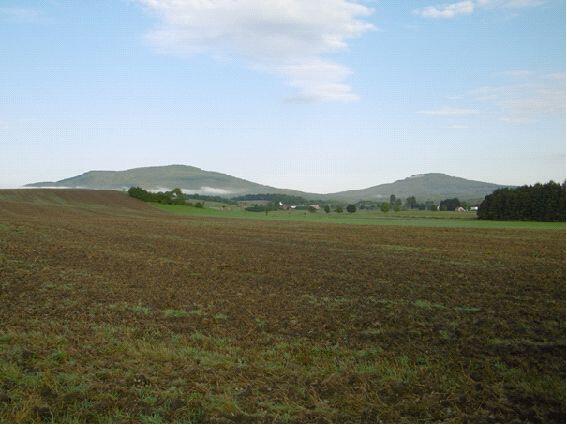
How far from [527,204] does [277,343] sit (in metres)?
89.2

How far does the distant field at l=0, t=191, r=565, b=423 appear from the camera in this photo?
741 cm

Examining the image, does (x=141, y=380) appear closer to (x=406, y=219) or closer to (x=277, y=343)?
(x=277, y=343)

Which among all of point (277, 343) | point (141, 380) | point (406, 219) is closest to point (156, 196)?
point (406, 219)

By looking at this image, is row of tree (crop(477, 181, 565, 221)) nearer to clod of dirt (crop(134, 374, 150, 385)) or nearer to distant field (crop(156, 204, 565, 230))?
distant field (crop(156, 204, 565, 230))

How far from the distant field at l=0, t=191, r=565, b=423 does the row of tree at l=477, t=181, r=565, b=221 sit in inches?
2802

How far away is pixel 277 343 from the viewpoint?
1061cm

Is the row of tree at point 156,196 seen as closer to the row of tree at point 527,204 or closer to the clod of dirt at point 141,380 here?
the row of tree at point 527,204

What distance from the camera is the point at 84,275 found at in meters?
18.6

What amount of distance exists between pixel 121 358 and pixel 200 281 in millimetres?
8870

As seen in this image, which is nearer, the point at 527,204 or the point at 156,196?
the point at 527,204

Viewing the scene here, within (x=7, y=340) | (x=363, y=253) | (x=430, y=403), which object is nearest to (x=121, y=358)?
(x=7, y=340)

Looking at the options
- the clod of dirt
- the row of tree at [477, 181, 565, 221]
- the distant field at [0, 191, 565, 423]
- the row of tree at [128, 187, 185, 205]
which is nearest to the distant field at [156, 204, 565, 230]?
the row of tree at [128, 187, 185, 205]

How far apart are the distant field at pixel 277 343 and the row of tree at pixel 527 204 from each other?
71182mm

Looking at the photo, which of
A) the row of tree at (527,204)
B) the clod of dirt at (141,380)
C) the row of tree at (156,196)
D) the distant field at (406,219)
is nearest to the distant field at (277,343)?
the clod of dirt at (141,380)
